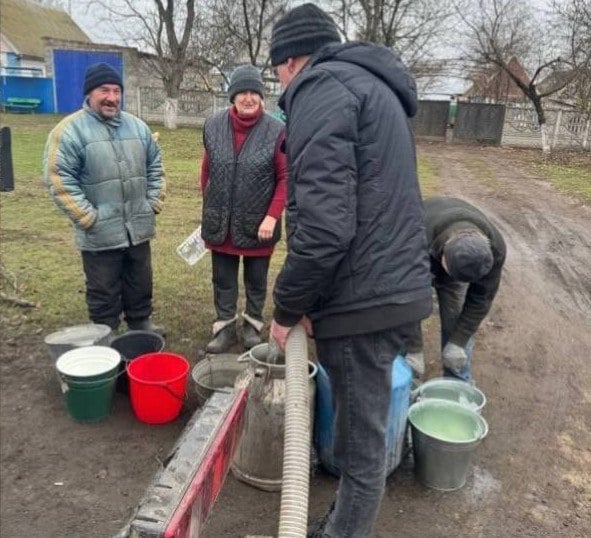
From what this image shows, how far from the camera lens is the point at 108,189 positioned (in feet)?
12.3

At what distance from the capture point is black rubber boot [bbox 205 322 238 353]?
4.21 m

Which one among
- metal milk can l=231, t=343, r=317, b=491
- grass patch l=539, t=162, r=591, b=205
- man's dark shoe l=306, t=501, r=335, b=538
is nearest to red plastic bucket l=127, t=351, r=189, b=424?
metal milk can l=231, t=343, r=317, b=491

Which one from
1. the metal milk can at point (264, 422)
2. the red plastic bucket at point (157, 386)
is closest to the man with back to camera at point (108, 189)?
the red plastic bucket at point (157, 386)

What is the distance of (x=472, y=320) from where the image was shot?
355cm

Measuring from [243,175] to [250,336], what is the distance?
120 cm

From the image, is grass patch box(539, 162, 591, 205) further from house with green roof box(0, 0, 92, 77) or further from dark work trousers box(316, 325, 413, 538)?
house with green roof box(0, 0, 92, 77)

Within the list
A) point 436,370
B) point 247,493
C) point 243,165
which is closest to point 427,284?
point 247,493

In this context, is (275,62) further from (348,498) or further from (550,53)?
(550,53)

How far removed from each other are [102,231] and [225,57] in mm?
22028

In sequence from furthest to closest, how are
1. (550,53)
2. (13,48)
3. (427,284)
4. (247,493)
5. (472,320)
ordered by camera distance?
(13,48), (550,53), (472,320), (247,493), (427,284)

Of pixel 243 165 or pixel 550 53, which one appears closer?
pixel 243 165

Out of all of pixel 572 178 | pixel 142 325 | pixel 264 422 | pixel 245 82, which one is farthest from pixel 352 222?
pixel 572 178

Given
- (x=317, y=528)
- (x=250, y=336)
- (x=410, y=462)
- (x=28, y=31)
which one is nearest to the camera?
(x=317, y=528)

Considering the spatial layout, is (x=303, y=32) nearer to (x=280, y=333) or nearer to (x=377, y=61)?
(x=377, y=61)
